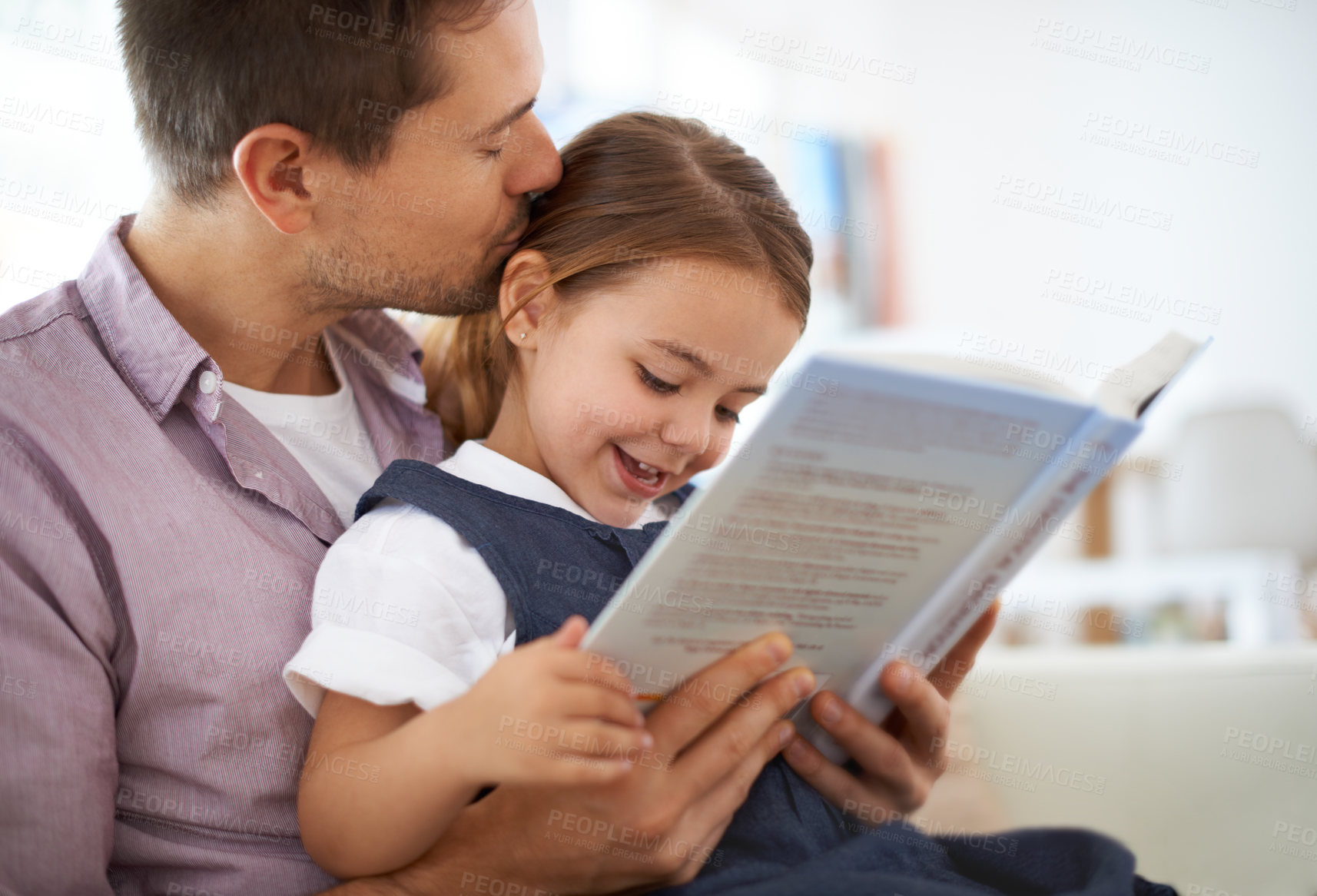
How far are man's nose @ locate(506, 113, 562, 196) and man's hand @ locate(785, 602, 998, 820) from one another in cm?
70

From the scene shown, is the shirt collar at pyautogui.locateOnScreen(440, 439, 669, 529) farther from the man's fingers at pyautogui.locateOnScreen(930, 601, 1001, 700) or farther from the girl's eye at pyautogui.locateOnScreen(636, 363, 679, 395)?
the man's fingers at pyautogui.locateOnScreen(930, 601, 1001, 700)

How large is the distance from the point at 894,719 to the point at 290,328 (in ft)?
2.87

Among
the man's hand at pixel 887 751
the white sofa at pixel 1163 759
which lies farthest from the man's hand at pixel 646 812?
the white sofa at pixel 1163 759

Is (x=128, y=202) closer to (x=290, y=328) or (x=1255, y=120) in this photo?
(x=290, y=328)

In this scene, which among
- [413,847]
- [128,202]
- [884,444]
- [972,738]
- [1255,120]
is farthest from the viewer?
[1255,120]

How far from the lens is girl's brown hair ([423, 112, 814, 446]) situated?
3.90ft

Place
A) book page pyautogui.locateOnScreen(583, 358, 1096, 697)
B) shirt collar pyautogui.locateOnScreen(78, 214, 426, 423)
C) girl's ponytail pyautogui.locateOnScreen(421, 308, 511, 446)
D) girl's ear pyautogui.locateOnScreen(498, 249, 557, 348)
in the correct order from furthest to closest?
girl's ponytail pyautogui.locateOnScreen(421, 308, 511, 446), girl's ear pyautogui.locateOnScreen(498, 249, 557, 348), shirt collar pyautogui.locateOnScreen(78, 214, 426, 423), book page pyautogui.locateOnScreen(583, 358, 1096, 697)

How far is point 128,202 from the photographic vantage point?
1965 mm

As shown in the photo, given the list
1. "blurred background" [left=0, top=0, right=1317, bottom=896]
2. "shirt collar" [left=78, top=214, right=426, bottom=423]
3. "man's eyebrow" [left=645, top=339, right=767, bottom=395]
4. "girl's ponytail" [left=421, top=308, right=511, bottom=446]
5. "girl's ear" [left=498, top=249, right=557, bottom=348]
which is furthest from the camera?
"blurred background" [left=0, top=0, right=1317, bottom=896]

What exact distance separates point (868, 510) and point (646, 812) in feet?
1.08

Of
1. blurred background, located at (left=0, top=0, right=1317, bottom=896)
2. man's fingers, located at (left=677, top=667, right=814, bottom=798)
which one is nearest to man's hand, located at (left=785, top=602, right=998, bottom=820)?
man's fingers, located at (left=677, top=667, right=814, bottom=798)

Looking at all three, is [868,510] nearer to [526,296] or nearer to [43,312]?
[526,296]

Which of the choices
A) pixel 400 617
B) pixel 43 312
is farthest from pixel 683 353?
pixel 43 312

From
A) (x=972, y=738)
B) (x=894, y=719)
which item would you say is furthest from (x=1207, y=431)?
(x=894, y=719)
